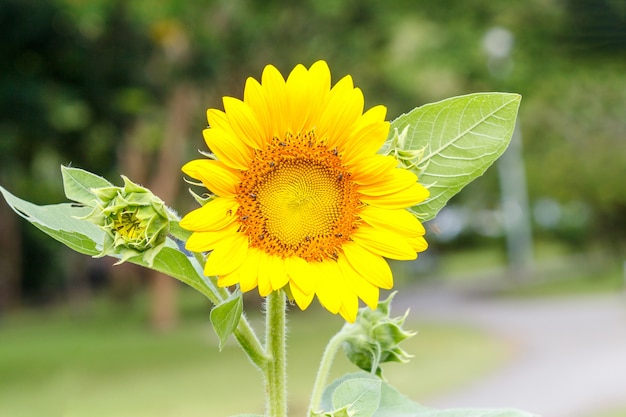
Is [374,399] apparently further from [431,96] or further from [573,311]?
[431,96]

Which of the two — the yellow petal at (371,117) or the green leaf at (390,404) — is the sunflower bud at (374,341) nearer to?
the green leaf at (390,404)

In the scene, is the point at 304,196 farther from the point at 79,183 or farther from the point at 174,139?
the point at 174,139

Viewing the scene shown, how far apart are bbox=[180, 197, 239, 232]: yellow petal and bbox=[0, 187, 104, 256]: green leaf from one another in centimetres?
8

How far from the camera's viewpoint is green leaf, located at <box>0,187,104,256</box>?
595mm

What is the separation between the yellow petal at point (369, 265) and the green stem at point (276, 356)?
6 centimetres

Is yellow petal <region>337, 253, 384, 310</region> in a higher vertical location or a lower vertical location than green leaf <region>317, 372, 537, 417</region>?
higher

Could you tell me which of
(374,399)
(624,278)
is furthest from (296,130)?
(624,278)

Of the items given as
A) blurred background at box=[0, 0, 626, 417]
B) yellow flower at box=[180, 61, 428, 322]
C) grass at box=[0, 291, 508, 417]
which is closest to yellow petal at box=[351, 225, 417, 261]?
yellow flower at box=[180, 61, 428, 322]

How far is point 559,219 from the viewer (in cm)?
2289

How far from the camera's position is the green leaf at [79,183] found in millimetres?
618

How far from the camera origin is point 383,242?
57 centimetres

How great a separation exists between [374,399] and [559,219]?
76.3 ft

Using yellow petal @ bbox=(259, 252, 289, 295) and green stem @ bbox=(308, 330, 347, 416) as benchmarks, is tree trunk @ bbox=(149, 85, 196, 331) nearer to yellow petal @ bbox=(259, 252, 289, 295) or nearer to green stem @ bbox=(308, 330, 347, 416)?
green stem @ bbox=(308, 330, 347, 416)

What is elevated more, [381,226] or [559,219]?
[559,219]
